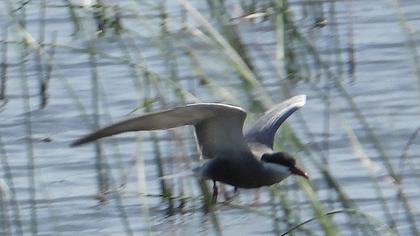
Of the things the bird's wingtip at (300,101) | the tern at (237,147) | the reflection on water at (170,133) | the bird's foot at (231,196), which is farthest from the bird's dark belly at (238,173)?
the bird's foot at (231,196)

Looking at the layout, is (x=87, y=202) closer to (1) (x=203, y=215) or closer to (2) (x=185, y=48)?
(1) (x=203, y=215)

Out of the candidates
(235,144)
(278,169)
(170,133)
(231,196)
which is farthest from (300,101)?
(231,196)

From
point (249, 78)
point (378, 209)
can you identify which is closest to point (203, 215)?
point (378, 209)

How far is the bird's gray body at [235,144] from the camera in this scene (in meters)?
5.40

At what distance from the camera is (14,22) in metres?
5.17

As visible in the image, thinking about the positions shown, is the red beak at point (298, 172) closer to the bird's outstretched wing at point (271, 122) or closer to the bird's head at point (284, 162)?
the bird's head at point (284, 162)

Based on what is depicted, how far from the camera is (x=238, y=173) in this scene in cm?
566

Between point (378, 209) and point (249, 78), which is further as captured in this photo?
point (378, 209)

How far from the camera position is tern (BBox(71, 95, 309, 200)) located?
5352 millimetres

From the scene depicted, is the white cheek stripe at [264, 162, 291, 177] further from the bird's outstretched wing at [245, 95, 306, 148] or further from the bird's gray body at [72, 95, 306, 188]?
the bird's outstretched wing at [245, 95, 306, 148]

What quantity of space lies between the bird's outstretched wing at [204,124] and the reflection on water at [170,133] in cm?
9

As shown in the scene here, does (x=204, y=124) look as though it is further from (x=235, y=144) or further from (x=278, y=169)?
(x=278, y=169)

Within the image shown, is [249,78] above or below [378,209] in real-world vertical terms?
A: above

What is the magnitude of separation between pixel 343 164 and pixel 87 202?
4.37 ft
